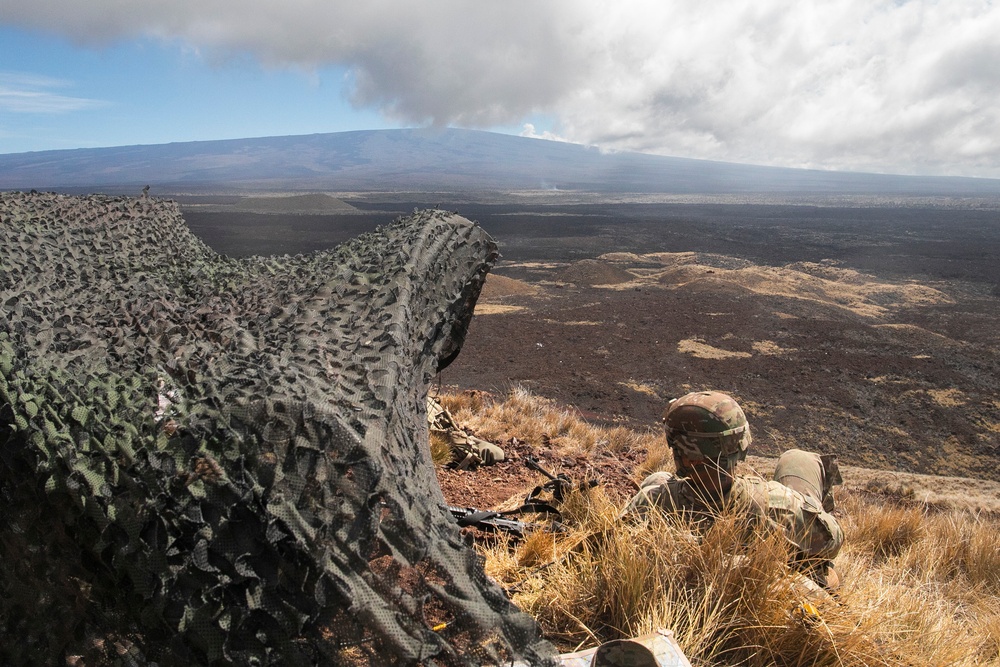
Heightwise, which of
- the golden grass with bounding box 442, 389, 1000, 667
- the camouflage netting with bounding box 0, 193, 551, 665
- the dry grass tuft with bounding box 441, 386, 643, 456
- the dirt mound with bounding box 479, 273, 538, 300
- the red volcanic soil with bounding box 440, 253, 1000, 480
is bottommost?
the red volcanic soil with bounding box 440, 253, 1000, 480

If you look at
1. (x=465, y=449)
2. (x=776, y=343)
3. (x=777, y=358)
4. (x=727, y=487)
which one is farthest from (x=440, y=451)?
(x=776, y=343)

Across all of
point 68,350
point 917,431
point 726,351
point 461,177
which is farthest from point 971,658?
point 461,177

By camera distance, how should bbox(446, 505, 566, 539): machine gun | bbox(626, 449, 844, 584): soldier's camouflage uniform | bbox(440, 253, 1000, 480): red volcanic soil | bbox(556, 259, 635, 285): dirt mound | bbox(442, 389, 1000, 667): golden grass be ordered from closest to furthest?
1. bbox(442, 389, 1000, 667): golden grass
2. bbox(626, 449, 844, 584): soldier's camouflage uniform
3. bbox(446, 505, 566, 539): machine gun
4. bbox(440, 253, 1000, 480): red volcanic soil
5. bbox(556, 259, 635, 285): dirt mound

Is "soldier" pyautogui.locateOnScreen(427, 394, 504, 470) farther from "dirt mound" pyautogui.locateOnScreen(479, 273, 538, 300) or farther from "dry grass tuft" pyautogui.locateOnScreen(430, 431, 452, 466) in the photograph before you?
"dirt mound" pyautogui.locateOnScreen(479, 273, 538, 300)

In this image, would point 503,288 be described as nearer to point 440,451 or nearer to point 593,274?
point 593,274

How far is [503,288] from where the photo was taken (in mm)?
23688

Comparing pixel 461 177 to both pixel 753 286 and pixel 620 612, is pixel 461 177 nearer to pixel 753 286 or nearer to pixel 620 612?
pixel 753 286

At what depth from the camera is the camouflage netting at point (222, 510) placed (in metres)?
1.17

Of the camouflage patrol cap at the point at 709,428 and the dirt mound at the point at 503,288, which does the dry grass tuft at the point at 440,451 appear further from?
the dirt mound at the point at 503,288

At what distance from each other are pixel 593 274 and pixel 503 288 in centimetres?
512

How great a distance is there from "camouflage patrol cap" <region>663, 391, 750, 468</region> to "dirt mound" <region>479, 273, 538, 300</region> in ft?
64.5

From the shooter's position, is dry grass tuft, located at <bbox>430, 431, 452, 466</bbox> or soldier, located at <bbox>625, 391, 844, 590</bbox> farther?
dry grass tuft, located at <bbox>430, 431, 452, 466</bbox>

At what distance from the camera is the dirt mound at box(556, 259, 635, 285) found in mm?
26609

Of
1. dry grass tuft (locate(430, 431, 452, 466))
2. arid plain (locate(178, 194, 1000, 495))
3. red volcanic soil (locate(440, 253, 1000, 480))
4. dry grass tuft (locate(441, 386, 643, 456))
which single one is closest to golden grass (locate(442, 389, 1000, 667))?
dry grass tuft (locate(430, 431, 452, 466))
